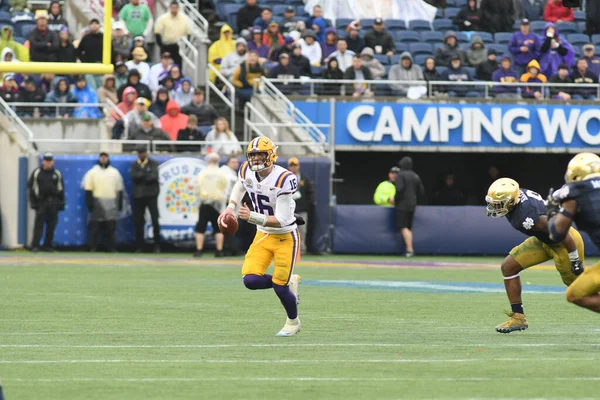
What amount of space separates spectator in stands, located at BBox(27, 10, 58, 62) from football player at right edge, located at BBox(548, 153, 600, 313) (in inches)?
592

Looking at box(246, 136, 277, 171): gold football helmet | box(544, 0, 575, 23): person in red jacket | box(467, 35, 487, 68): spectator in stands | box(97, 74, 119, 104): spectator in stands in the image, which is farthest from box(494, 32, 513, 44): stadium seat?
box(246, 136, 277, 171): gold football helmet

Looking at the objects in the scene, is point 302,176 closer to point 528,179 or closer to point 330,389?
point 528,179

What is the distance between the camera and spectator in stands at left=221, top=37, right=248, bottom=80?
2538cm

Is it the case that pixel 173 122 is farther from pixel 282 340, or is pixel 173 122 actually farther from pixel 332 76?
pixel 282 340

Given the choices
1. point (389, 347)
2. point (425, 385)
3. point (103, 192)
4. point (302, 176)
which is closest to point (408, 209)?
point (302, 176)

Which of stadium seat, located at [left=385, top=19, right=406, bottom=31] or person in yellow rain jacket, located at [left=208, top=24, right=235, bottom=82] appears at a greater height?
stadium seat, located at [left=385, top=19, right=406, bottom=31]

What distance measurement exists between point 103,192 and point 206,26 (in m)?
4.97

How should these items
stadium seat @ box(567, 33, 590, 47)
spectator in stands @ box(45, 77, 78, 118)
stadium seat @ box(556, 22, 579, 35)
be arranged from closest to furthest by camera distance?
spectator in stands @ box(45, 77, 78, 118) → stadium seat @ box(567, 33, 590, 47) → stadium seat @ box(556, 22, 579, 35)

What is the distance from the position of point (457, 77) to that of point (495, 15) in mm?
3110

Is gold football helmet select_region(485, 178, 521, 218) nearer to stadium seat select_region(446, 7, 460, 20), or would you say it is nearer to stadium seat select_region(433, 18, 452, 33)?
stadium seat select_region(433, 18, 452, 33)

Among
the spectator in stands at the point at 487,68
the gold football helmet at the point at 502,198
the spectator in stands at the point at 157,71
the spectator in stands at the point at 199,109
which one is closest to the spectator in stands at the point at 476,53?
the spectator in stands at the point at 487,68

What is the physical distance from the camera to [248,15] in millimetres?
26953

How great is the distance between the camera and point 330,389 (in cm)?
771

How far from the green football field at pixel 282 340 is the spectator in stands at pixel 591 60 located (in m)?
9.47
